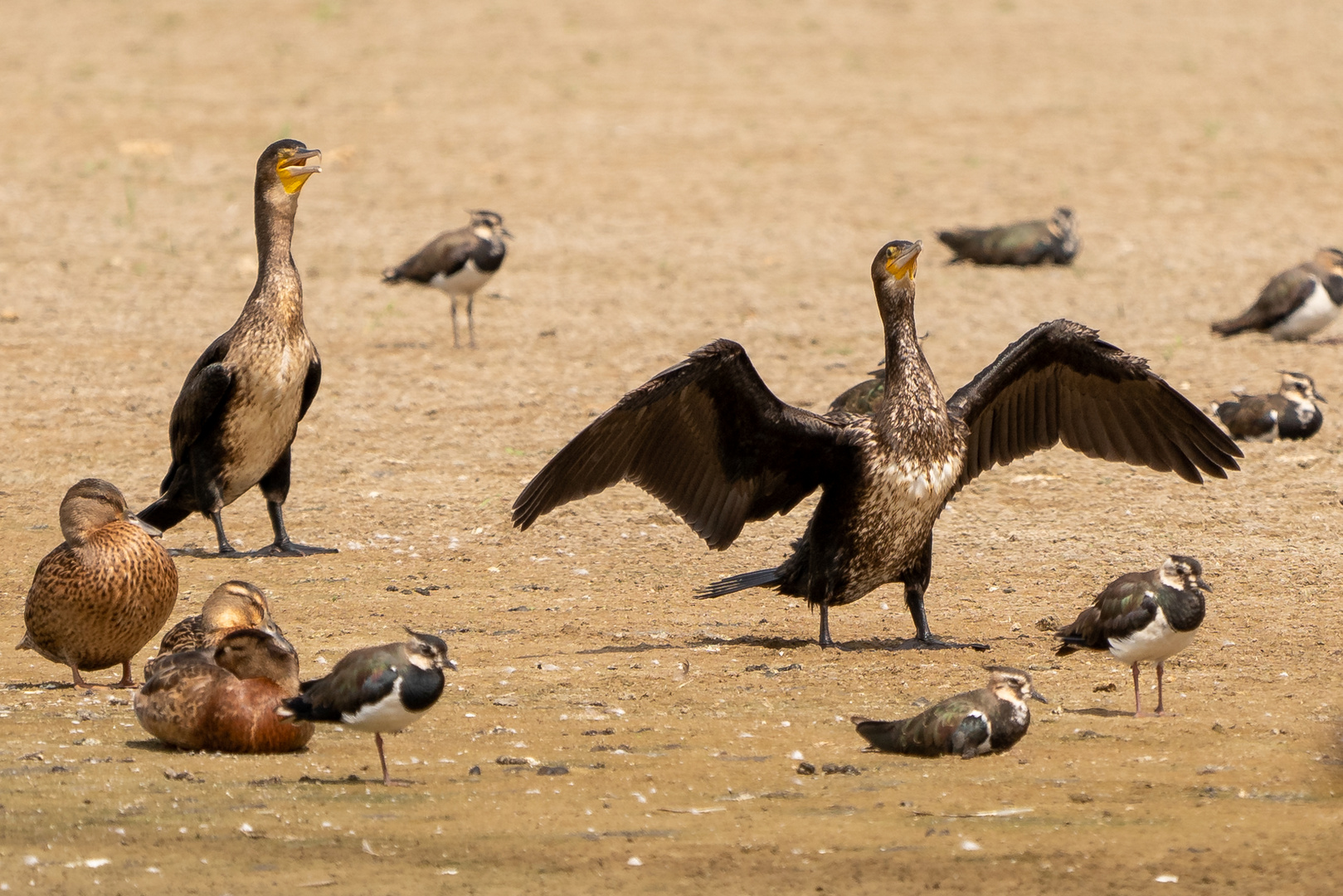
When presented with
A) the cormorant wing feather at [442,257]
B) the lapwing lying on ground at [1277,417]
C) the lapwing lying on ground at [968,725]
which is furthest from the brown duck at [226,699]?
the cormorant wing feather at [442,257]

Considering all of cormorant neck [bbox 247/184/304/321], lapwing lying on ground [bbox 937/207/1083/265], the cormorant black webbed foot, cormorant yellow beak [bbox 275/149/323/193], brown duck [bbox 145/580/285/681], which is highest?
lapwing lying on ground [bbox 937/207/1083/265]

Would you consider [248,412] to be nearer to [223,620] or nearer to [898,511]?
[223,620]

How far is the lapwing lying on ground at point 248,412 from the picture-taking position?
9258 millimetres

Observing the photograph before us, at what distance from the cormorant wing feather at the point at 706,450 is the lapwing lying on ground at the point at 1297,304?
7319 millimetres

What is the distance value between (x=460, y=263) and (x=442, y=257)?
171 millimetres

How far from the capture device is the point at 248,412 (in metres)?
9.27

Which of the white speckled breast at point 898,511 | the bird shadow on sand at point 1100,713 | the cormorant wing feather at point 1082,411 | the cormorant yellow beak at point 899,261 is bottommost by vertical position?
the bird shadow on sand at point 1100,713

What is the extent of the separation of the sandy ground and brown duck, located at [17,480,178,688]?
24 centimetres

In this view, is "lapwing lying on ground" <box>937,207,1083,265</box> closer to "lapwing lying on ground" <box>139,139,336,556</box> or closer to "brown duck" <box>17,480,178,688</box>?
"lapwing lying on ground" <box>139,139,336,556</box>

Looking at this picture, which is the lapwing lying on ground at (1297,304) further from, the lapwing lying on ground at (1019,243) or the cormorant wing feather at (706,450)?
the cormorant wing feather at (706,450)

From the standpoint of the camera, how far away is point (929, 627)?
805cm

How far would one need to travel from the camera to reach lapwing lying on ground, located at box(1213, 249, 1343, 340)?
1371cm

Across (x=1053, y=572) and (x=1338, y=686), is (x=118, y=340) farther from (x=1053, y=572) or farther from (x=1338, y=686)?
(x=1338, y=686)

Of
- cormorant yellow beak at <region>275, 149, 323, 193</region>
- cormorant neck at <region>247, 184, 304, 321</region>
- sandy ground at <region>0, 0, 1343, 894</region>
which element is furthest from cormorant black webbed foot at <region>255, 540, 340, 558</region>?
cormorant yellow beak at <region>275, 149, 323, 193</region>
